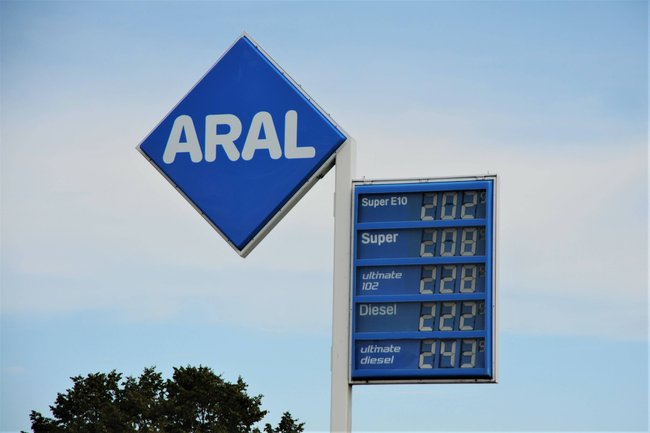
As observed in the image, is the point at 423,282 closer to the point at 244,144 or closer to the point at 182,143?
the point at 244,144

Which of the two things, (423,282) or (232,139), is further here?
(232,139)

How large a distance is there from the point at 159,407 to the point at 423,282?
30739mm

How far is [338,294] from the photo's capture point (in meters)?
22.1

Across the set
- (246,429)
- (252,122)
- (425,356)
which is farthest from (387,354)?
(246,429)

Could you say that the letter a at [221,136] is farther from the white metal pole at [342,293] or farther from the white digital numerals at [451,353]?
the white digital numerals at [451,353]

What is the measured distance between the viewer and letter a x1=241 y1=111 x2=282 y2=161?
22.8 metres

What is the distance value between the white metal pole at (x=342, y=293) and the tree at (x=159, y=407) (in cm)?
2808

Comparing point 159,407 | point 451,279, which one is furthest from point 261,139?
point 159,407

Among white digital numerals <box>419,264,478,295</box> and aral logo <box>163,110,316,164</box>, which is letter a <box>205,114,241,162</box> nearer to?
aral logo <box>163,110,316,164</box>

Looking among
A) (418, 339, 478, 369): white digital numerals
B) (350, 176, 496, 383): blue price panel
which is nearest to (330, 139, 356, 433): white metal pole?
(350, 176, 496, 383): blue price panel

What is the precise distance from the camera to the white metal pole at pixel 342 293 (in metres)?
21.7

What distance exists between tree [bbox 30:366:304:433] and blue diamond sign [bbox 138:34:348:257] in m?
27.3

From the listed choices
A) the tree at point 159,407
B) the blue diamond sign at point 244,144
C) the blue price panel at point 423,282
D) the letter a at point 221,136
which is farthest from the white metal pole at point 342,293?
the tree at point 159,407

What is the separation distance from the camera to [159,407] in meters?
51.1
